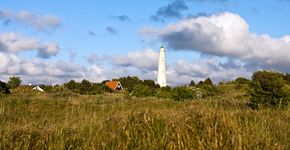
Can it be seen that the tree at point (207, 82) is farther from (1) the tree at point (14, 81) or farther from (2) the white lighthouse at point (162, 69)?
(1) the tree at point (14, 81)

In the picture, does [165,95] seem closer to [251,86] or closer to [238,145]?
[251,86]

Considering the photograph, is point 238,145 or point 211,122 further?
point 211,122

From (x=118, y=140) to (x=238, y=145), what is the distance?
1705 mm

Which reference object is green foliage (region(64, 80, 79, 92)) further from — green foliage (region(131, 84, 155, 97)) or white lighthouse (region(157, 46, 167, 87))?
white lighthouse (region(157, 46, 167, 87))

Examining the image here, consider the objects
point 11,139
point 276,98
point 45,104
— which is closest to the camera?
point 11,139

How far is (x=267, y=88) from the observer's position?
72.5ft

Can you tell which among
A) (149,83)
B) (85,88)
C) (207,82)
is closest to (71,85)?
(85,88)

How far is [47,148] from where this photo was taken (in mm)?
6281

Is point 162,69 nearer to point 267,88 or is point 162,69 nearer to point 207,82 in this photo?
point 207,82

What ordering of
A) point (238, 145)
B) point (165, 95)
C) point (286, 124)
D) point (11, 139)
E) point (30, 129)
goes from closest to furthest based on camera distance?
point (238, 145)
point (11, 139)
point (30, 129)
point (286, 124)
point (165, 95)

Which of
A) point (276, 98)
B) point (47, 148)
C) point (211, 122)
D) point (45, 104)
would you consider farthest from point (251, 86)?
point (47, 148)

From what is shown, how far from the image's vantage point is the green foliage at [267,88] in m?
21.2

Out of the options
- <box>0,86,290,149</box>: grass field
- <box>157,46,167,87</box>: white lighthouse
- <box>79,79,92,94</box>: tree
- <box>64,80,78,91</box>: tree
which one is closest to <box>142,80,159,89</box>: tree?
<box>79,79,92,94</box>: tree

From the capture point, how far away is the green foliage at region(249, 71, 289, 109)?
21.2 metres
